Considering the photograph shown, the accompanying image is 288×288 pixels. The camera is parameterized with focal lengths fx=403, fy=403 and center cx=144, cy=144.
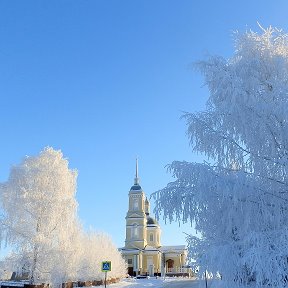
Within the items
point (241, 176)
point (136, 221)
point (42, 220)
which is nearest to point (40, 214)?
point (42, 220)

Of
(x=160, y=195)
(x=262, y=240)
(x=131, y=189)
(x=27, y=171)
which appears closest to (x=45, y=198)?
(x=27, y=171)

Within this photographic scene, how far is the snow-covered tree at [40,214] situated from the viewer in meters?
25.4

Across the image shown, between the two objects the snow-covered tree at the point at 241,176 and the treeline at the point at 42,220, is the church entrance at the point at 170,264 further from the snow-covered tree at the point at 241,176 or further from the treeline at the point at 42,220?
the snow-covered tree at the point at 241,176

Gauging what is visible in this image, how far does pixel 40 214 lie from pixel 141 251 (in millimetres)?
56279

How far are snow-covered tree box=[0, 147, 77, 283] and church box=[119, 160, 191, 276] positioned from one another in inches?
2057

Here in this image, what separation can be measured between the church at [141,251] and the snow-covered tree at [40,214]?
5225cm

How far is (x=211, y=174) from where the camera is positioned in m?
8.04

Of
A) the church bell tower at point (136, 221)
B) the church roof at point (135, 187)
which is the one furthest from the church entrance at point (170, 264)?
the church roof at point (135, 187)

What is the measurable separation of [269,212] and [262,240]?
0.79m

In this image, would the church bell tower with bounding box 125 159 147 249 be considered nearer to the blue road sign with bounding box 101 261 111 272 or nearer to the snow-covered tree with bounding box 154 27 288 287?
the blue road sign with bounding box 101 261 111 272

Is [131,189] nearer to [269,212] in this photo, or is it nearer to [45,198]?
[45,198]

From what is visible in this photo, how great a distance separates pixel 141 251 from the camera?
8000 centimetres

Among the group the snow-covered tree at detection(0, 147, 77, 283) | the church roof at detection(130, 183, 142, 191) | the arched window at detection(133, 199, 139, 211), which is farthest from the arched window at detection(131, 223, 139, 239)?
→ the snow-covered tree at detection(0, 147, 77, 283)

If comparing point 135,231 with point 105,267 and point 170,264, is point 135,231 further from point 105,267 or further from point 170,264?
point 105,267
